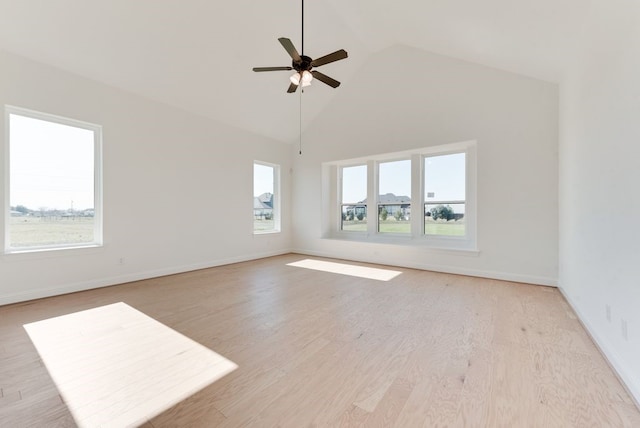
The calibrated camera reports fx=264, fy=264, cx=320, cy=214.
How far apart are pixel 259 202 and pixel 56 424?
522 cm

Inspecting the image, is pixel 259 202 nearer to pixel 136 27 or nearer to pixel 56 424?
pixel 136 27

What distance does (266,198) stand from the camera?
6637 millimetres

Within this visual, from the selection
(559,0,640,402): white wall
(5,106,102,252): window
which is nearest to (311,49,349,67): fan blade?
(559,0,640,402): white wall

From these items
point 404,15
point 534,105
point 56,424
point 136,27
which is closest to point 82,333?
point 56,424

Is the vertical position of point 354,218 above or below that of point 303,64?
below

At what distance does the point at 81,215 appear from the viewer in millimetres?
3848

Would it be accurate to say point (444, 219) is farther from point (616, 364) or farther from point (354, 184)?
point (616, 364)

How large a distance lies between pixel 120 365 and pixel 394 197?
519 centimetres

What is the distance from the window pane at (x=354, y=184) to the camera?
634cm

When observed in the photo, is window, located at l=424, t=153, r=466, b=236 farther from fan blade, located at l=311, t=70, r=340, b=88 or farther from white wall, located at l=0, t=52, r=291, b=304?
white wall, located at l=0, t=52, r=291, b=304

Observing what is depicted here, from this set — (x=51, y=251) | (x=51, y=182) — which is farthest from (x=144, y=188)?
(x=51, y=251)

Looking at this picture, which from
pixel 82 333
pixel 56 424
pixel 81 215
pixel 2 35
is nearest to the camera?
pixel 56 424

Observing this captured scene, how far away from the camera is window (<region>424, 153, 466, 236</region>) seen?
4902mm

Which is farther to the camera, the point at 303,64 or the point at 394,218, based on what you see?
the point at 394,218
